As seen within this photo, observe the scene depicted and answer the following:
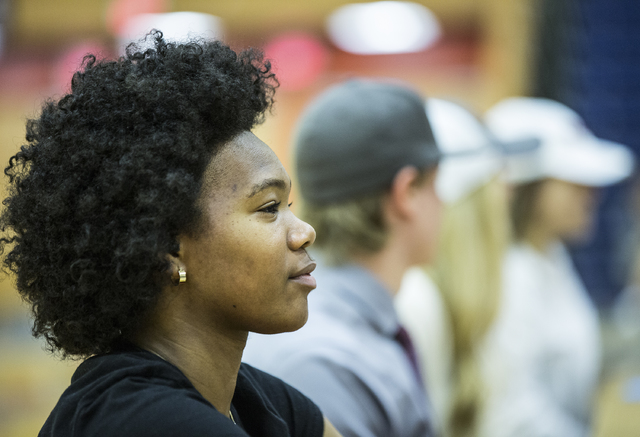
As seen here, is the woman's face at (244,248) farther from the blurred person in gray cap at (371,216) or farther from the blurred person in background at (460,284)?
the blurred person in background at (460,284)

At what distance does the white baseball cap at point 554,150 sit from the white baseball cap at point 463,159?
57 cm

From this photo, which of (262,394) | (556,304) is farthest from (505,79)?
(262,394)

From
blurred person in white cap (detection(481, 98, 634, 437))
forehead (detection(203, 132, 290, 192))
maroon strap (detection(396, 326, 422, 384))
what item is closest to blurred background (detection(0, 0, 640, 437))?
blurred person in white cap (detection(481, 98, 634, 437))

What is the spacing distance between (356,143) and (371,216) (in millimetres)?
218

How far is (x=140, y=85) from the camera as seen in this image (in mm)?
946

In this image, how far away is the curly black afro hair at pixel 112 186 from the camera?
917mm

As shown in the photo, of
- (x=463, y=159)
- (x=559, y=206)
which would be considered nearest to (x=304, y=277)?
(x=463, y=159)

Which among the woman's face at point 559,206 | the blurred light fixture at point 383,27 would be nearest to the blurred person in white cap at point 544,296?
the woman's face at point 559,206

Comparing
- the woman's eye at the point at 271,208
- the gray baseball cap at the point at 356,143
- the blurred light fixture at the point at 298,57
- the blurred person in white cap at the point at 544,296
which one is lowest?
the blurred person in white cap at the point at 544,296

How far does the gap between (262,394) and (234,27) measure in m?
6.55

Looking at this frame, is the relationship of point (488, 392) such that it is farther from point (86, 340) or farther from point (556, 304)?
point (86, 340)

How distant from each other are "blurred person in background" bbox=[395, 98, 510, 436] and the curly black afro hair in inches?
63.1

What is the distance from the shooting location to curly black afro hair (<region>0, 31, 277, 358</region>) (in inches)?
36.1

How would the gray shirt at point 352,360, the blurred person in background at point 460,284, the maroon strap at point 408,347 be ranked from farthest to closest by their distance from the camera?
the blurred person in background at point 460,284, the maroon strap at point 408,347, the gray shirt at point 352,360
